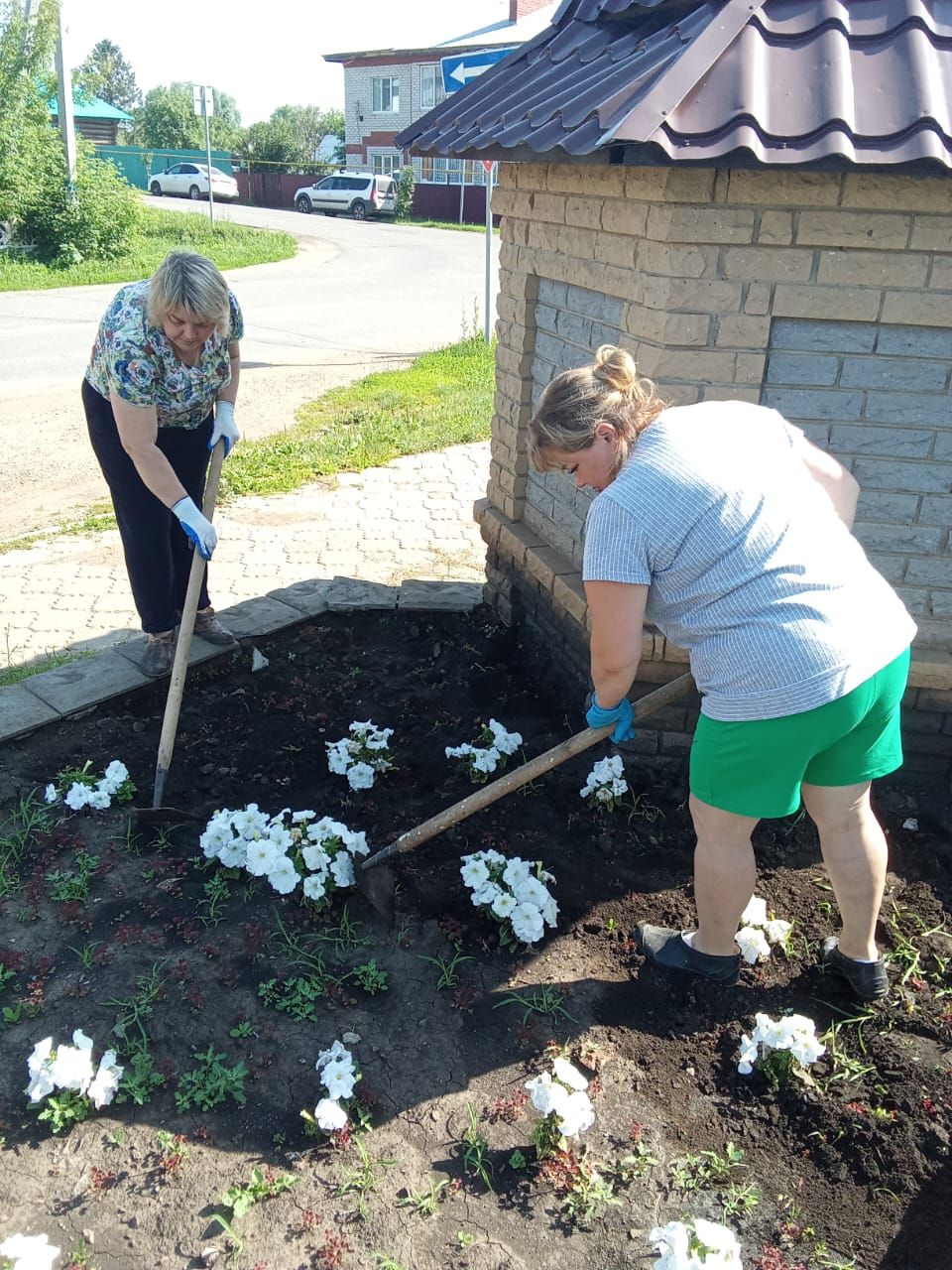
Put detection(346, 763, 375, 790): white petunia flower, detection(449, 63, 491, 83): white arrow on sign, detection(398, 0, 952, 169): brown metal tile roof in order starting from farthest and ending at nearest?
detection(449, 63, 491, 83): white arrow on sign
detection(346, 763, 375, 790): white petunia flower
detection(398, 0, 952, 169): brown metal tile roof

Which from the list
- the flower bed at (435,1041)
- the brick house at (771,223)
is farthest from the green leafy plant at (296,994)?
the brick house at (771,223)

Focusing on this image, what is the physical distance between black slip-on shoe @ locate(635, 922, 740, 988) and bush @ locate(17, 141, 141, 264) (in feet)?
60.3

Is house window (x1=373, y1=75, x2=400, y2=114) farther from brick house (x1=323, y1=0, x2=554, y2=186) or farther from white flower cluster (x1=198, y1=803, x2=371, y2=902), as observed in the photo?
white flower cluster (x1=198, y1=803, x2=371, y2=902)

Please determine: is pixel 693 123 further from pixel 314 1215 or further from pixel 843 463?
pixel 314 1215

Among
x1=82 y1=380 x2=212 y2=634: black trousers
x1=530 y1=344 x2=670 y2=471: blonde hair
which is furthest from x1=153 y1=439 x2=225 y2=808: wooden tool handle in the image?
x1=530 y1=344 x2=670 y2=471: blonde hair

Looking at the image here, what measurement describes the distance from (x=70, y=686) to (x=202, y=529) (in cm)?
94

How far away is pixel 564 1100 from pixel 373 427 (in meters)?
6.97

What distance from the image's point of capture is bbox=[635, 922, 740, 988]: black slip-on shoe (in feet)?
8.93

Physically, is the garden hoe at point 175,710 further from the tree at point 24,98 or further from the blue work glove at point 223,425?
the tree at point 24,98

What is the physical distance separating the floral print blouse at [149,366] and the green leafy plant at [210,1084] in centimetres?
212

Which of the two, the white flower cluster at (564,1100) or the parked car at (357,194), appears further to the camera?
the parked car at (357,194)

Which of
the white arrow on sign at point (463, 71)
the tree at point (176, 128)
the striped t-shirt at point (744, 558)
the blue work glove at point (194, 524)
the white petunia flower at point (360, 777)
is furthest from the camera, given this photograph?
the tree at point (176, 128)

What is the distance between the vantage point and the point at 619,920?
3006 millimetres

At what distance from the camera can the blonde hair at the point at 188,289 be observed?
3.22 m
